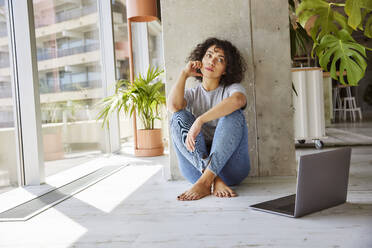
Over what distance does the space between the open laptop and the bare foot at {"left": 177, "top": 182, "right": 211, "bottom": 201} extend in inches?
12.0

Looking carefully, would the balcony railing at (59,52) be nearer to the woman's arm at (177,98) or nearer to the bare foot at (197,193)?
the woman's arm at (177,98)

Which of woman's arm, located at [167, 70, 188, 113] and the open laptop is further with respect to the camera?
woman's arm, located at [167, 70, 188, 113]

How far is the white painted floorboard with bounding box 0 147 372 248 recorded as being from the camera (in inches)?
50.9

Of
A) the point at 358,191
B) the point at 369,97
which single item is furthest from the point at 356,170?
the point at 369,97

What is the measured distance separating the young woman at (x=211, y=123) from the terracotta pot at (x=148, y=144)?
5.56 ft

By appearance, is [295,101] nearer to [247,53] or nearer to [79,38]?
[247,53]

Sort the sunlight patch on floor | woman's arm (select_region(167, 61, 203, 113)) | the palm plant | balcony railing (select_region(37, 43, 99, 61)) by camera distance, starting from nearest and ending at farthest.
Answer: the sunlight patch on floor < woman's arm (select_region(167, 61, 203, 113)) < balcony railing (select_region(37, 43, 99, 61)) < the palm plant

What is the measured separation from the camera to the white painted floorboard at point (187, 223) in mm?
1294

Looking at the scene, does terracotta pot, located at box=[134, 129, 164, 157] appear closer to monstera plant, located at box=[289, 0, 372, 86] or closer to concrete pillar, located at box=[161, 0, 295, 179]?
concrete pillar, located at box=[161, 0, 295, 179]

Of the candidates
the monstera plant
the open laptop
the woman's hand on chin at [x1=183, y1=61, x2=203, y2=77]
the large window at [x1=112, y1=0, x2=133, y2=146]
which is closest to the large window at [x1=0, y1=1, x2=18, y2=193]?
the woman's hand on chin at [x1=183, y1=61, x2=203, y2=77]

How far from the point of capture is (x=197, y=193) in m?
Result: 1.88

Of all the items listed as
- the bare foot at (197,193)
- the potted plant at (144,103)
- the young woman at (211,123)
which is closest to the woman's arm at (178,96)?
the young woman at (211,123)

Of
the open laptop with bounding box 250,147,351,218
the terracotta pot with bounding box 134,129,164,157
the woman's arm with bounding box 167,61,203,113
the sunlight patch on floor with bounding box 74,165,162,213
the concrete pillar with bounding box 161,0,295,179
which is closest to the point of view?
the open laptop with bounding box 250,147,351,218

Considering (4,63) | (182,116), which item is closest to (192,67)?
(182,116)
